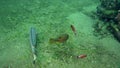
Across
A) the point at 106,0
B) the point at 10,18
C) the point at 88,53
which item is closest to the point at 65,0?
the point at 106,0

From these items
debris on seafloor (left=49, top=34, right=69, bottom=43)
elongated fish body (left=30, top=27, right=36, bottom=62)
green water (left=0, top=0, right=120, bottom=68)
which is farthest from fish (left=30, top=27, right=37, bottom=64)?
debris on seafloor (left=49, top=34, right=69, bottom=43)

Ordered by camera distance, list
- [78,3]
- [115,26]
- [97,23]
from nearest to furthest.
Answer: [115,26]
[97,23]
[78,3]

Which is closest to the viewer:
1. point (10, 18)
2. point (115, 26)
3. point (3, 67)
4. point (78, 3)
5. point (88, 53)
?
point (3, 67)

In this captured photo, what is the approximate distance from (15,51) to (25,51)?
1.05ft

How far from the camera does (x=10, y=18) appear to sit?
8.38 meters

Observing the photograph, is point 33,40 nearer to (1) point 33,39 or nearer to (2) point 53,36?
(1) point 33,39

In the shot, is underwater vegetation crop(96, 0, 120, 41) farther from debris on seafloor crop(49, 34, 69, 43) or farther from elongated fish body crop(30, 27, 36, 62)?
elongated fish body crop(30, 27, 36, 62)

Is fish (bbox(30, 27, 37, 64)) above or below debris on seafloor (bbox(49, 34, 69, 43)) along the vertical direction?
above

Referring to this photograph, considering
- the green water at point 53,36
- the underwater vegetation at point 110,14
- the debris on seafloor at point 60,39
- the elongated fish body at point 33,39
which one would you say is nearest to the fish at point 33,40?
the elongated fish body at point 33,39

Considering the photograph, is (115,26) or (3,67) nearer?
(3,67)

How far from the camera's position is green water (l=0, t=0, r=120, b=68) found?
5801 millimetres

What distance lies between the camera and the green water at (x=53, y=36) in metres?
5.80

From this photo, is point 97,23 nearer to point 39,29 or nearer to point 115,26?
point 115,26

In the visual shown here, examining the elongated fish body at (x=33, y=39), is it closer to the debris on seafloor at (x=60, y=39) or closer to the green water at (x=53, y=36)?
the green water at (x=53, y=36)
